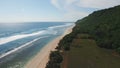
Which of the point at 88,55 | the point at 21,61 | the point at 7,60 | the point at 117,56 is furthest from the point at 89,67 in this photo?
the point at 7,60

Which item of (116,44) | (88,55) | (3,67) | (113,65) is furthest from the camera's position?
(116,44)

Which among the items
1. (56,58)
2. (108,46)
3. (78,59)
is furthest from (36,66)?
(108,46)

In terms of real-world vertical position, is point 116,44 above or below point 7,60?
above

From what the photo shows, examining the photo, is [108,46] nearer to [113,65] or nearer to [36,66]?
[113,65]

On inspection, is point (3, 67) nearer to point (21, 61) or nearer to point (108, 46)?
point (21, 61)

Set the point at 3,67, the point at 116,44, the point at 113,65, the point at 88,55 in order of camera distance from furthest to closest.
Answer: the point at 116,44 < the point at 88,55 < the point at 3,67 < the point at 113,65

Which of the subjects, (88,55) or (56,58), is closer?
(56,58)
